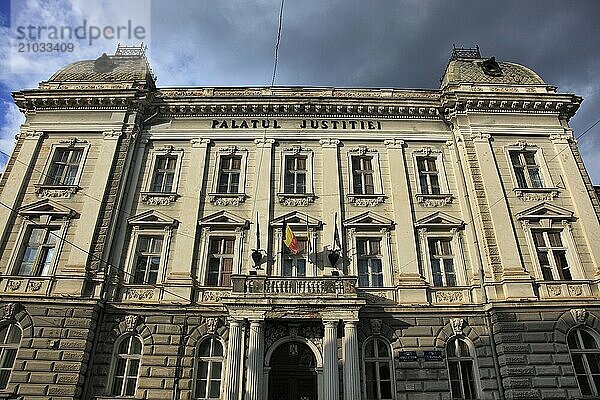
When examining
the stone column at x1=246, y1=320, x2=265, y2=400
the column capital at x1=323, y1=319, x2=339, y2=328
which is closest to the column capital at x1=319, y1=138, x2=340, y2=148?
the column capital at x1=323, y1=319, x2=339, y2=328

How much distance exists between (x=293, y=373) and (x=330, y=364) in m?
1.61

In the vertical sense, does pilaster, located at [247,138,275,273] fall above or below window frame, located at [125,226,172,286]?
above

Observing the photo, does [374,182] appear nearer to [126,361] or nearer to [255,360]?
[255,360]

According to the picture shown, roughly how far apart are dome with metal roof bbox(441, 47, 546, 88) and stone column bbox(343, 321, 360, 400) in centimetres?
1295

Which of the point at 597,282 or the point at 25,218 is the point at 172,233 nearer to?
the point at 25,218

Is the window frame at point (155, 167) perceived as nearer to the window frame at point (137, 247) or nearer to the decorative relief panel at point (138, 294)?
the window frame at point (137, 247)

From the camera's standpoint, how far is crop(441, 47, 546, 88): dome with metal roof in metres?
20.6

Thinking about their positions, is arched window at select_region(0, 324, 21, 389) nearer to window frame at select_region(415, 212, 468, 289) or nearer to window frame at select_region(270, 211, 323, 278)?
window frame at select_region(270, 211, 323, 278)

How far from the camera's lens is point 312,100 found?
19844 mm

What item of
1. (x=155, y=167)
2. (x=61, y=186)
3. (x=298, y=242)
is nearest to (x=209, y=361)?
(x=298, y=242)

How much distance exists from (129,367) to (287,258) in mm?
6907

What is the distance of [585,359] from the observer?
1470 cm

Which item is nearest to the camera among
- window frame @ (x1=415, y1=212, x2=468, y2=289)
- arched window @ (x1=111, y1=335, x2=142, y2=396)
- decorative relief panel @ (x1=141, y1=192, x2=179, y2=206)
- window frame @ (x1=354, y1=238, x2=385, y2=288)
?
arched window @ (x1=111, y1=335, x2=142, y2=396)

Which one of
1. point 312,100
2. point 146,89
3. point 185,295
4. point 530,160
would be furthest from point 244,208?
point 530,160
